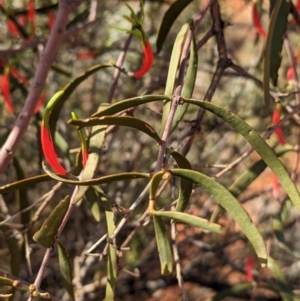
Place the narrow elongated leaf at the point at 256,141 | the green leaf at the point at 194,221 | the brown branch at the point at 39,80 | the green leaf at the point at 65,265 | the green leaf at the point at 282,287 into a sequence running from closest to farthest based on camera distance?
the green leaf at the point at 194,221
the narrow elongated leaf at the point at 256,141
the green leaf at the point at 65,265
the brown branch at the point at 39,80
the green leaf at the point at 282,287

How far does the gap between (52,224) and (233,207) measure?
0.19 m

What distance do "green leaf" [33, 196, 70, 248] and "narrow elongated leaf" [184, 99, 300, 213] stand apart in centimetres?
17

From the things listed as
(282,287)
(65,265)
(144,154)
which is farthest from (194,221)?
(144,154)

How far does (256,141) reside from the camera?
0.64 metres

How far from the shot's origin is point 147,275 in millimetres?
1870

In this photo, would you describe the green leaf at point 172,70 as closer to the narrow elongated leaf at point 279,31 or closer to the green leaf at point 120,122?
the green leaf at point 120,122

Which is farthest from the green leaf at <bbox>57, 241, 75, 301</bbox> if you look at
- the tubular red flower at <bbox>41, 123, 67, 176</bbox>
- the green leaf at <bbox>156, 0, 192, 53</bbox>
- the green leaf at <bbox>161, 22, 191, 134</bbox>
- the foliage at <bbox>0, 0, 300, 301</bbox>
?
the green leaf at <bbox>156, 0, 192, 53</bbox>

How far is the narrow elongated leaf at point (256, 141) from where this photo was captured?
0.63 m

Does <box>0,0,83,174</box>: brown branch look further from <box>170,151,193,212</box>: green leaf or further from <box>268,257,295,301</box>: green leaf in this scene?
<box>268,257,295,301</box>: green leaf

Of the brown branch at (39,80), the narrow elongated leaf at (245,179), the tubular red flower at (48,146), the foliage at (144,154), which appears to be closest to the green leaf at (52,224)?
the foliage at (144,154)

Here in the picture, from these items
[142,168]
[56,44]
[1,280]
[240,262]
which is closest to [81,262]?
[142,168]

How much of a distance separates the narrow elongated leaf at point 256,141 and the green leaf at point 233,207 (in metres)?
0.07

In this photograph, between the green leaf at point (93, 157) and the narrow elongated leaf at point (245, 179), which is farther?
the narrow elongated leaf at point (245, 179)

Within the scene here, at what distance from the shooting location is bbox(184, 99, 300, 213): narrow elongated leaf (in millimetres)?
633
